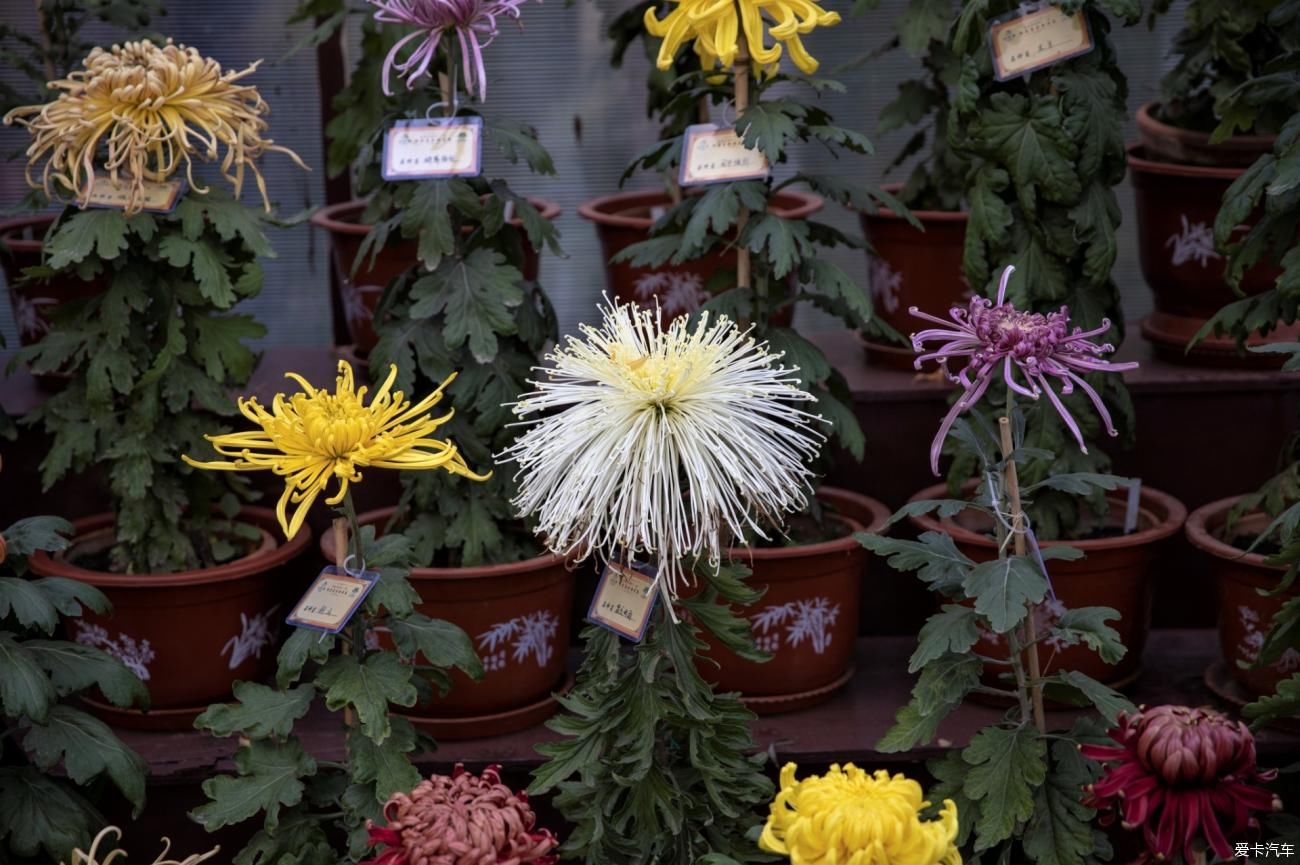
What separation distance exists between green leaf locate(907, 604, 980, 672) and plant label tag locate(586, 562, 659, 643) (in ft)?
1.13

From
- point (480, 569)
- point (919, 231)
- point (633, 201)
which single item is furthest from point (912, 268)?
point (480, 569)

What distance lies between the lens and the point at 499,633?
264 cm

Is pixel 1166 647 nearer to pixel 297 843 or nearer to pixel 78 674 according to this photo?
pixel 297 843

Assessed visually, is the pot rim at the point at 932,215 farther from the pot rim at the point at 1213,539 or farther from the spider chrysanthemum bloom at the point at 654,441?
the spider chrysanthemum bloom at the point at 654,441

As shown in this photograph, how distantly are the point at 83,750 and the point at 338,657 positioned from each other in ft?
1.35

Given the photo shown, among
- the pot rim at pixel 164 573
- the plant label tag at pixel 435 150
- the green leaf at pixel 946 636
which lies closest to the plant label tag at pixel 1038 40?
the plant label tag at pixel 435 150

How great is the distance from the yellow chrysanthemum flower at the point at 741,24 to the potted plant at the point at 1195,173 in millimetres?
904

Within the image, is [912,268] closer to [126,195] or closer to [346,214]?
[346,214]

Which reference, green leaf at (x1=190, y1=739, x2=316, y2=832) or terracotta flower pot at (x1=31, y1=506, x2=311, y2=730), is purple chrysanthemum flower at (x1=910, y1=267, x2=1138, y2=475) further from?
terracotta flower pot at (x1=31, y1=506, x2=311, y2=730)

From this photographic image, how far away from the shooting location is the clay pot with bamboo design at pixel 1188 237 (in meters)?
3.10

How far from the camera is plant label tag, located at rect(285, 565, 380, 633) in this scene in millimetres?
2068

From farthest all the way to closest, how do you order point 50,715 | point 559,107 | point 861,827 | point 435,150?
point 559,107, point 435,150, point 50,715, point 861,827

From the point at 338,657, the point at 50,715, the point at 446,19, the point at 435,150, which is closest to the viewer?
the point at 338,657

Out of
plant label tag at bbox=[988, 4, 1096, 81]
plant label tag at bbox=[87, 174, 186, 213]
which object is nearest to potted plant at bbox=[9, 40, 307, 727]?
plant label tag at bbox=[87, 174, 186, 213]
